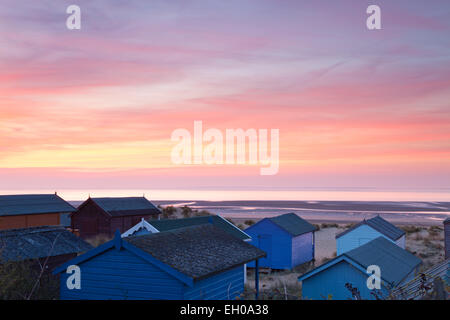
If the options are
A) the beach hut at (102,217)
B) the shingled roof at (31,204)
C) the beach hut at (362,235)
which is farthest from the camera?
the beach hut at (102,217)

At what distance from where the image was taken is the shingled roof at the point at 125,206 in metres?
49.5

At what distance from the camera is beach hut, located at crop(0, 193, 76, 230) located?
41906mm

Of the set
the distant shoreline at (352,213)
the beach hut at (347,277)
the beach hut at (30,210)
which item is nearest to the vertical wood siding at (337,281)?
the beach hut at (347,277)

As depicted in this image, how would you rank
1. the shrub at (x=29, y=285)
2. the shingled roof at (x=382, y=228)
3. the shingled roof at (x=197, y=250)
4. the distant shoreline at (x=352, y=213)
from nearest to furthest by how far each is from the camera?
the shingled roof at (x=197, y=250) < the shrub at (x=29, y=285) < the shingled roof at (x=382, y=228) < the distant shoreline at (x=352, y=213)

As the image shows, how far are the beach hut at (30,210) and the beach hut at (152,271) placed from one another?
91.6ft

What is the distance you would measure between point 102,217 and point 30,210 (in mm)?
7976

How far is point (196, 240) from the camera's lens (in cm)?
1897

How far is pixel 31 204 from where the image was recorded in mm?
44500

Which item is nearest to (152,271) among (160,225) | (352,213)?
(160,225)

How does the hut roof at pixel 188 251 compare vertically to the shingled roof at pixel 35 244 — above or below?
above

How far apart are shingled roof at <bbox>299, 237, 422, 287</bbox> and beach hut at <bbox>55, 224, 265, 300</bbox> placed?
4659 mm

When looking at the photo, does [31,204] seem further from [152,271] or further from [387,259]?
[387,259]

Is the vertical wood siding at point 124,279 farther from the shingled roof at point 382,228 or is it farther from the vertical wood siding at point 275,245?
the shingled roof at point 382,228
